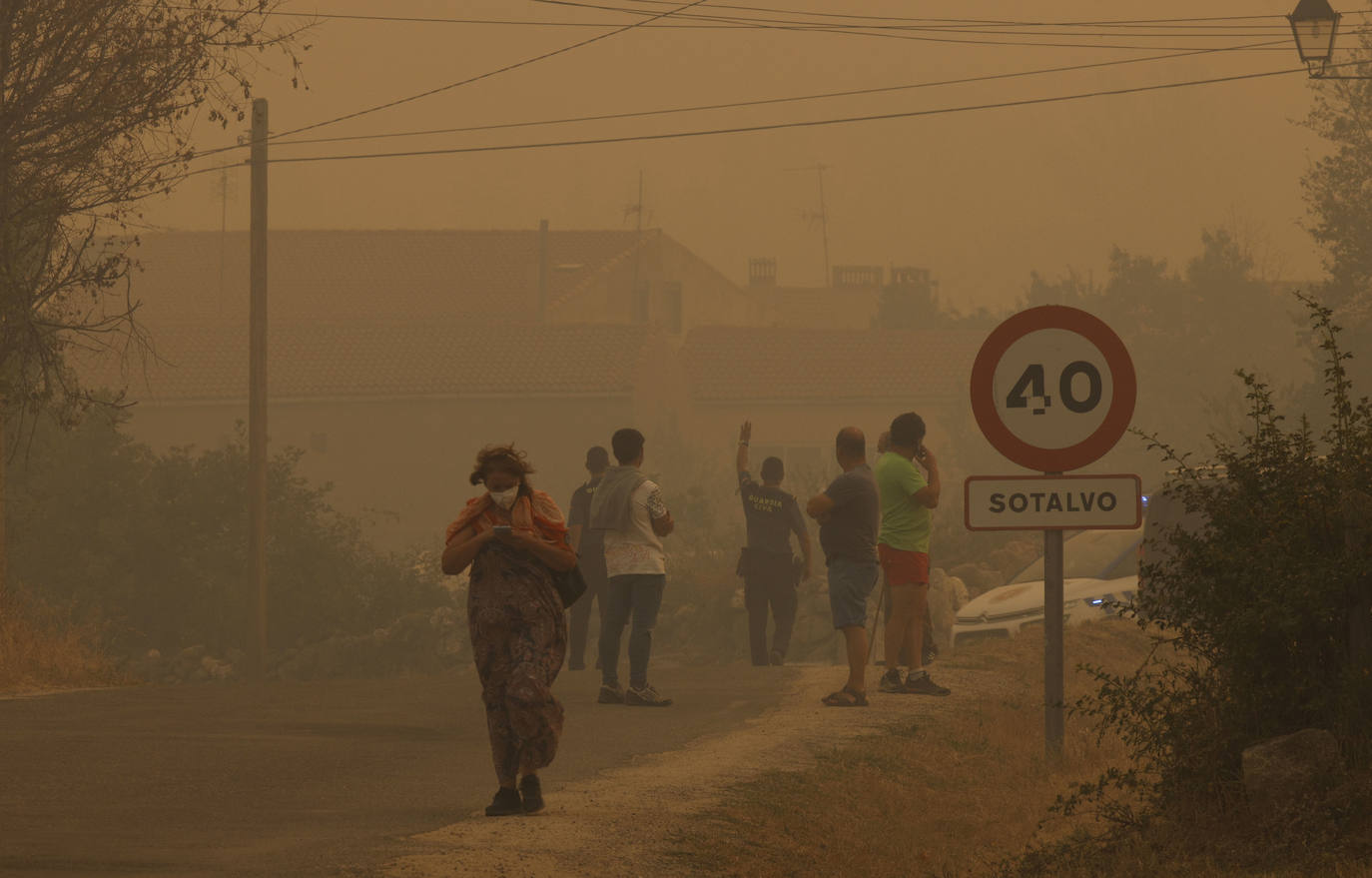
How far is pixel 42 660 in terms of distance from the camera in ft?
53.8

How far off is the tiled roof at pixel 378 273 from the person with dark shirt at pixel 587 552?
168 feet

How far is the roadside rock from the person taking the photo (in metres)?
6.80

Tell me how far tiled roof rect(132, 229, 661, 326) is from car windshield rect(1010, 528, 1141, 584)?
46.1 meters

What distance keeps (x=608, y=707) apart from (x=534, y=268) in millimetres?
59277

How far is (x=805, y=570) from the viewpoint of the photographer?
17.2 meters

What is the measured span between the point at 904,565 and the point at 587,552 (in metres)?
4.69

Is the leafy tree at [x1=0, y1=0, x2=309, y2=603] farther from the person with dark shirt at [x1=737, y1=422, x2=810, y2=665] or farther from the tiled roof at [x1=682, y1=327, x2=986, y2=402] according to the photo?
the tiled roof at [x1=682, y1=327, x2=986, y2=402]

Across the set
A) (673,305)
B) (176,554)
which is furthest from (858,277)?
(176,554)

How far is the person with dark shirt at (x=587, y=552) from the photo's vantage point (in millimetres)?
16016

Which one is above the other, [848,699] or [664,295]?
[664,295]

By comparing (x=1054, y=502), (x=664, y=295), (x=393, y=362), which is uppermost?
(x=664, y=295)

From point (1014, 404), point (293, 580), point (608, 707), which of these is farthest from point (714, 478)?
point (1014, 404)

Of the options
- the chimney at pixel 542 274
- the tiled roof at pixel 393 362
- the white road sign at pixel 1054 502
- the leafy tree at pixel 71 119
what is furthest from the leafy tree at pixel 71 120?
the chimney at pixel 542 274

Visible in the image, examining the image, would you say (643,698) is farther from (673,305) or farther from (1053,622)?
(673,305)
